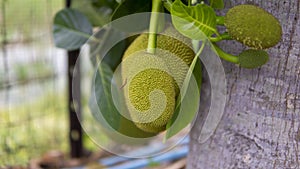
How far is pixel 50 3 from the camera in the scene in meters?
1.13

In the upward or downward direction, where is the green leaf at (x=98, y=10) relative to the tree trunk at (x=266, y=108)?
upward

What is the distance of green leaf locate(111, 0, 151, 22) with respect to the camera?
1.54 ft

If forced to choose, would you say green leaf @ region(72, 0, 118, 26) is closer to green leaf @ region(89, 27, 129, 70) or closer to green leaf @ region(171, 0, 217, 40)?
green leaf @ region(89, 27, 129, 70)

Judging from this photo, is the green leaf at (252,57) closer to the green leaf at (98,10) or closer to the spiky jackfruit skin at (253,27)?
the spiky jackfruit skin at (253,27)

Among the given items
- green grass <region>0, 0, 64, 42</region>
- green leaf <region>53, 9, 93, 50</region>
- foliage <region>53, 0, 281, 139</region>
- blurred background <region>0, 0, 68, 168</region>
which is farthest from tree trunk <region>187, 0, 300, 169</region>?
green grass <region>0, 0, 64, 42</region>

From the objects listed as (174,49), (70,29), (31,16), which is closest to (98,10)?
(70,29)

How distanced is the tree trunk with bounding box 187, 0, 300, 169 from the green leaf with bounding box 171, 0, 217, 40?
3.7 inches

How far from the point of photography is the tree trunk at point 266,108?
0.44 meters

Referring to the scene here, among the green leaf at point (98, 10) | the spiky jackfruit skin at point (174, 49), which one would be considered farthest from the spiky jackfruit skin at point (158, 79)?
the green leaf at point (98, 10)

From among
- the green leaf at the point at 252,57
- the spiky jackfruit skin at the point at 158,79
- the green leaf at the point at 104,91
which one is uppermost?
the green leaf at the point at 252,57

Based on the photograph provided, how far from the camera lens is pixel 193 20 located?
385 millimetres

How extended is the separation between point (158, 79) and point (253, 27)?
0.10m

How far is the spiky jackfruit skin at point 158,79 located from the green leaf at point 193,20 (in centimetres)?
4

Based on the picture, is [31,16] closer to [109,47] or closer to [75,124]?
[75,124]
